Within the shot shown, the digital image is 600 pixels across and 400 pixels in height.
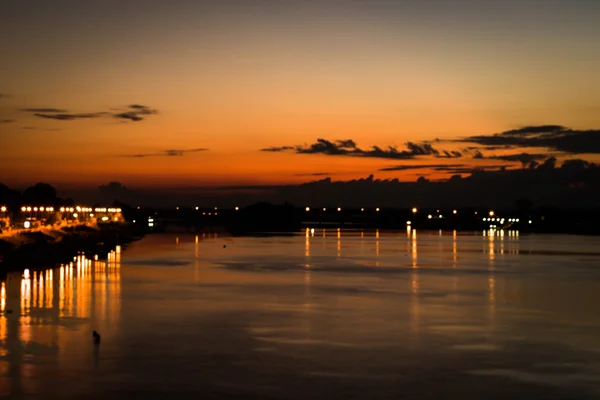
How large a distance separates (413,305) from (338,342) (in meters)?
12.0

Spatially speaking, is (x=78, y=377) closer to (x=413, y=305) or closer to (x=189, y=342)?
(x=189, y=342)

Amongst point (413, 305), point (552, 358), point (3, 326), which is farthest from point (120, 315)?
point (552, 358)

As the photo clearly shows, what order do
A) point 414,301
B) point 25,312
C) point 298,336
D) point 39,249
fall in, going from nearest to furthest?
point 298,336, point 25,312, point 414,301, point 39,249

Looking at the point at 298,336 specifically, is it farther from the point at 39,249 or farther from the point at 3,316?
the point at 39,249

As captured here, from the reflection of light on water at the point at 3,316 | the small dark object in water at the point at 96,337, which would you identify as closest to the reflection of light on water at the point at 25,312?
the reflection of light on water at the point at 3,316

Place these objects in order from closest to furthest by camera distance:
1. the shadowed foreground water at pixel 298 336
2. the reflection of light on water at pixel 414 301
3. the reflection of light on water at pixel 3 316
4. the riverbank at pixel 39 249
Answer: the shadowed foreground water at pixel 298 336
the reflection of light on water at pixel 3 316
the reflection of light on water at pixel 414 301
the riverbank at pixel 39 249

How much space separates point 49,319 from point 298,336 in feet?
35.2

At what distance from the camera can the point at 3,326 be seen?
3108 centimetres

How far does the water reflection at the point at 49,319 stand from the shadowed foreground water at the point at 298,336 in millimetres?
80

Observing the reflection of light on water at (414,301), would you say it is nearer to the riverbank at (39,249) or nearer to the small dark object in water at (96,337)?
the small dark object in water at (96,337)

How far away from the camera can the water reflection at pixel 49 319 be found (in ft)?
77.7

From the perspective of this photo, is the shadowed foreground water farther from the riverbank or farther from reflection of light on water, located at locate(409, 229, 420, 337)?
the riverbank

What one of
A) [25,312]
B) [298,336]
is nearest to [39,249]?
[25,312]

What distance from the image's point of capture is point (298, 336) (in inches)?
1168
